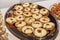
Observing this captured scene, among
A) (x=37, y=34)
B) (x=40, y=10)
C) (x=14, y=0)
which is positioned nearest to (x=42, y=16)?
(x=40, y=10)

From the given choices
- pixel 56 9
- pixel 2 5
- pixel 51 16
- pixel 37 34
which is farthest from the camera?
pixel 2 5

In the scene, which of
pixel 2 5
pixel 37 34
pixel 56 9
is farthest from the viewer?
pixel 2 5

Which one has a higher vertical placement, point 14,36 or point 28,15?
point 28,15

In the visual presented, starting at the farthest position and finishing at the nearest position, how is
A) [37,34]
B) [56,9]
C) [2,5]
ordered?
[2,5], [56,9], [37,34]

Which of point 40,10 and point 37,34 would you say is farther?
point 40,10

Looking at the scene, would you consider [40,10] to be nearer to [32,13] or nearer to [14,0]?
[32,13]

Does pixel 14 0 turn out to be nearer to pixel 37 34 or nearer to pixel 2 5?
pixel 2 5

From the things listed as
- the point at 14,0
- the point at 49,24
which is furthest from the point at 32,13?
the point at 14,0

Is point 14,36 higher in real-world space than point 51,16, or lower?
lower

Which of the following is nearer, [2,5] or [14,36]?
[14,36]
